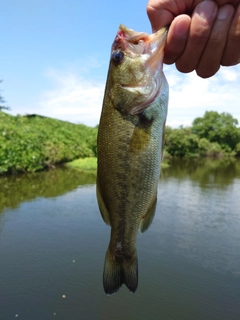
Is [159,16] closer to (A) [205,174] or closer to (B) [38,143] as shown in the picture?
(B) [38,143]

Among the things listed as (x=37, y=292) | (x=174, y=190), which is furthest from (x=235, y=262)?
(x=174, y=190)

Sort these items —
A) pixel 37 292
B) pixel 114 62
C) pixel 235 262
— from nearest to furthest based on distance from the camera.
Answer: pixel 114 62 → pixel 37 292 → pixel 235 262

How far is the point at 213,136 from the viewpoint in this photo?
206 ft

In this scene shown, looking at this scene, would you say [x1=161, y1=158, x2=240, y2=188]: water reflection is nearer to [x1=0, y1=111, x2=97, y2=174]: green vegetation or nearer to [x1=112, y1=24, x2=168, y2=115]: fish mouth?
[x1=0, y1=111, x2=97, y2=174]: green vegetation

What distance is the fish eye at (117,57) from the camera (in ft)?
6.40

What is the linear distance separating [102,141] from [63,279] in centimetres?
629

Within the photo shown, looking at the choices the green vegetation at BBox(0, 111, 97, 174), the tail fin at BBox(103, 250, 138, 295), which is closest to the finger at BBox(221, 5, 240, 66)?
the tail fin at BBox(103, 250, 138, 295)

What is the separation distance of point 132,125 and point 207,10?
718 millimetres

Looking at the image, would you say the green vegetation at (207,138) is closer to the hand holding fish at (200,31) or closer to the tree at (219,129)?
the tree at (219,129)

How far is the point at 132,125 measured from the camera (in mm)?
1902

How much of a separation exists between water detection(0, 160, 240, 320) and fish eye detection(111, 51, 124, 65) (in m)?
5.65

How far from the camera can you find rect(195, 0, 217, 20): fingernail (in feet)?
5.49

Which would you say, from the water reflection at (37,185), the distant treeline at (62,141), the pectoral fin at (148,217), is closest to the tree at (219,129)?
the distant treeline at (62,141)

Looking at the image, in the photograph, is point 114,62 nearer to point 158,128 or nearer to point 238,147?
point 158,128
